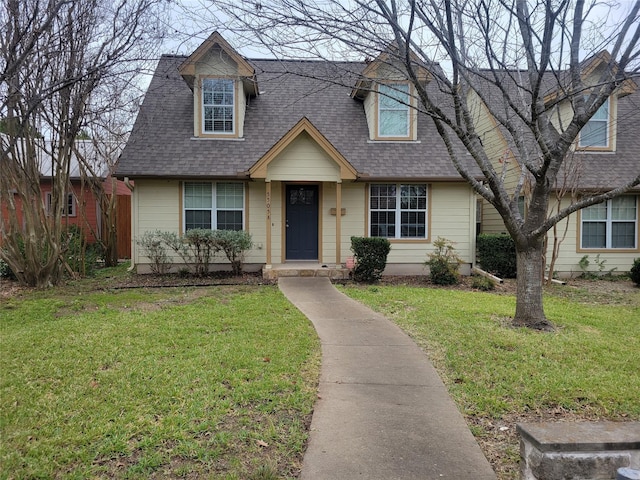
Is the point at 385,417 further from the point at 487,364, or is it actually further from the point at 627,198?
the point at 627,198

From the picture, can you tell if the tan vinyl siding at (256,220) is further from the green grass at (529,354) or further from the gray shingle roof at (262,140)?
the green grass at (529,354)

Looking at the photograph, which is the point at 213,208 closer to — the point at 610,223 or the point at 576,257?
the point at 576,257

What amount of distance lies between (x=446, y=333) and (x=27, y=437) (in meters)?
4.89

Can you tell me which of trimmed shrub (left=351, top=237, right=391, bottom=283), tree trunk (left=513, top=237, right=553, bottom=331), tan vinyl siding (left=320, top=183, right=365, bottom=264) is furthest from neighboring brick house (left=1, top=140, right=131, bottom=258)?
tree trunk (left=513, top=237, right=553, bottom=331)

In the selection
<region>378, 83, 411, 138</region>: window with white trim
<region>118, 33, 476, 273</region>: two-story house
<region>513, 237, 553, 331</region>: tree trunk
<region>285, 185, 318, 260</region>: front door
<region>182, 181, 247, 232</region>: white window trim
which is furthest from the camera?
<region>378, 83, 411, 138</region>: window with white trim

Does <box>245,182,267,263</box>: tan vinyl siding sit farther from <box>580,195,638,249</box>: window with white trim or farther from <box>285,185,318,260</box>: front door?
<box>580,195,638,249</box>: window with white trim

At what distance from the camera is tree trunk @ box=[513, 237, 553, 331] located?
6.33m

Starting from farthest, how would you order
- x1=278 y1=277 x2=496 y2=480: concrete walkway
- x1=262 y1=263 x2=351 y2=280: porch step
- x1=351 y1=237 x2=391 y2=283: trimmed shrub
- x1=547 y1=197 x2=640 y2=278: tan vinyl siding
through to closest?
x1=547 y1=197 x2=640 y2=278: tan vinyl siding → x1=262 y1=263 x2=351 y2=280: porch step → x1=351 y1=237 x2=391 y2=283: trimmed shrub → x1=278 y1=277 x2=496 y2=480: concrete walkway

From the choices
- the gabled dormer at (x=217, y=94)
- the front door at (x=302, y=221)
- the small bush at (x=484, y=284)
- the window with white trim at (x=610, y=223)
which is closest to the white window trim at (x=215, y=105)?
the gabled dormer at (x=217, y=94)

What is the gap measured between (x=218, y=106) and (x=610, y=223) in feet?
38.7

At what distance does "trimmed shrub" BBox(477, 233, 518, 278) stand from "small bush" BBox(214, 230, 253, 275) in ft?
21.1

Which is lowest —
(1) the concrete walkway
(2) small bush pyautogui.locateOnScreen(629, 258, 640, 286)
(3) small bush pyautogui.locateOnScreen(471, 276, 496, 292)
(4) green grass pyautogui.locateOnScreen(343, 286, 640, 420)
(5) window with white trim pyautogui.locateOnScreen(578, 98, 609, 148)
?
(1) the concrete walkway

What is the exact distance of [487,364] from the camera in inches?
191

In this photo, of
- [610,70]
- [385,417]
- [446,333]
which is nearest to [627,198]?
[610,70]
